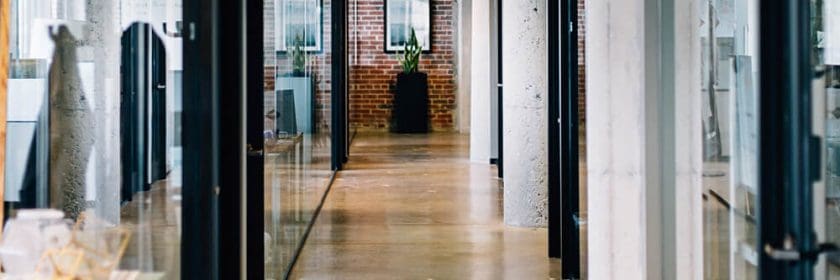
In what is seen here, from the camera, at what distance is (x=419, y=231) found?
7.91 m

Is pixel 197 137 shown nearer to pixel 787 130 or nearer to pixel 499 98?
pixel 787 130

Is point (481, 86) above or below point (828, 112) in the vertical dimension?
above

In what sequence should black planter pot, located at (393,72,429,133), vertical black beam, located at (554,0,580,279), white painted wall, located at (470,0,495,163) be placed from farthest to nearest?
1. black planter pot, located at (393,72,429,133)
2. white painted wall, located at (470,0,495,163)
3. vertical black beam, located at (554,0,580,279)

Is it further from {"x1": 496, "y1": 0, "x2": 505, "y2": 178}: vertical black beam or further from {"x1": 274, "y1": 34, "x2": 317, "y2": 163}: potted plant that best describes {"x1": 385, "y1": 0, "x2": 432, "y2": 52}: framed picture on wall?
{"x1": 274, "y1": 34, "x2": 317, "y2": 163}: potted plant

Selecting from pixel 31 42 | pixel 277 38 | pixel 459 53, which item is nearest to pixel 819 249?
→ pixel 31 42

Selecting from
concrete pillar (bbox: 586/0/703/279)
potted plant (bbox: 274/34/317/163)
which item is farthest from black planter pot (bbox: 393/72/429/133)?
concrete pillar (bbox: 586/0/703/279)

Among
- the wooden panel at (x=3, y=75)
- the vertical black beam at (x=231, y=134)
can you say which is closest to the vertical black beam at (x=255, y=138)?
the vertical black beam at (x=231, y=134)

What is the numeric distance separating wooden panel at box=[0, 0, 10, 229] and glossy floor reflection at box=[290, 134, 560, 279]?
13.0ft

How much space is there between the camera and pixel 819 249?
225 cm

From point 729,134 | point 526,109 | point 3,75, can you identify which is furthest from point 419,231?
point 3,75

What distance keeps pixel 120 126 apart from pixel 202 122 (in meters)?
0.24

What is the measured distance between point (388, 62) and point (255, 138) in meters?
13.3

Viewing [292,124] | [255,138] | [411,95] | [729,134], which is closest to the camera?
[729,134]

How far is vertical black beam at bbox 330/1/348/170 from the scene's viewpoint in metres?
11.8
